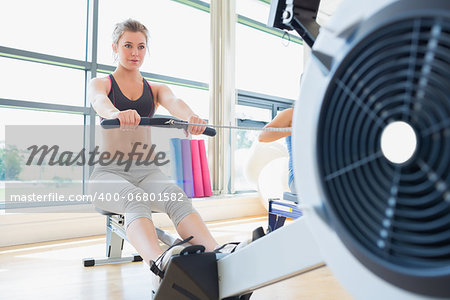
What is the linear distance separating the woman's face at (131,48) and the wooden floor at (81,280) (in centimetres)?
109

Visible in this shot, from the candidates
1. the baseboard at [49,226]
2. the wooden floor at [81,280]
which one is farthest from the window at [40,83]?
the wooden floor at [81,280]

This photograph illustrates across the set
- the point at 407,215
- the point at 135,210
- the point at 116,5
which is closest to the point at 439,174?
the point at 407,215

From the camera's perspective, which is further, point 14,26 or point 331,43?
point 14,26

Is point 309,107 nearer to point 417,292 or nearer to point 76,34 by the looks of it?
point 417,292

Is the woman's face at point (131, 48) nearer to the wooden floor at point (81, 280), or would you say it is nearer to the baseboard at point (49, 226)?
the wooden floor at point (81, 280)

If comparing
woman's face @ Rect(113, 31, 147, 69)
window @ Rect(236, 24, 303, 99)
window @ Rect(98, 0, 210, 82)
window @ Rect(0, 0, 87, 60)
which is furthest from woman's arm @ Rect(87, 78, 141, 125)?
window @ Rect(236, 24, 303, 99)

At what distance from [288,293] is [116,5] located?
3.16 metres

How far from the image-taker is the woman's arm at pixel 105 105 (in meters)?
1.33

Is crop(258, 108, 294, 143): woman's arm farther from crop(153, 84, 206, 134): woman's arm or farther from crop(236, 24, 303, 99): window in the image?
crop(236, 24, 303, 99): window

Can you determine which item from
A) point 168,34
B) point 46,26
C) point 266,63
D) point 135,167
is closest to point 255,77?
point 266,63

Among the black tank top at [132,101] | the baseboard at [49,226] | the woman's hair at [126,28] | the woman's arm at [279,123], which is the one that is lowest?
the baseboard at [49,226]

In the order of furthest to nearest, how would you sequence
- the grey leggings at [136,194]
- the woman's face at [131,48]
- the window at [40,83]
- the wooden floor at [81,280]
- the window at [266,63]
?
the window at [266,63] → the window at [40,83] → the woman's face at [131,48] → the wooden floor at [81,280] → the grey leggings at [136,194]

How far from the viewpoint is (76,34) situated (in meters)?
3.48

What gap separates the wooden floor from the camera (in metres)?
1.71
